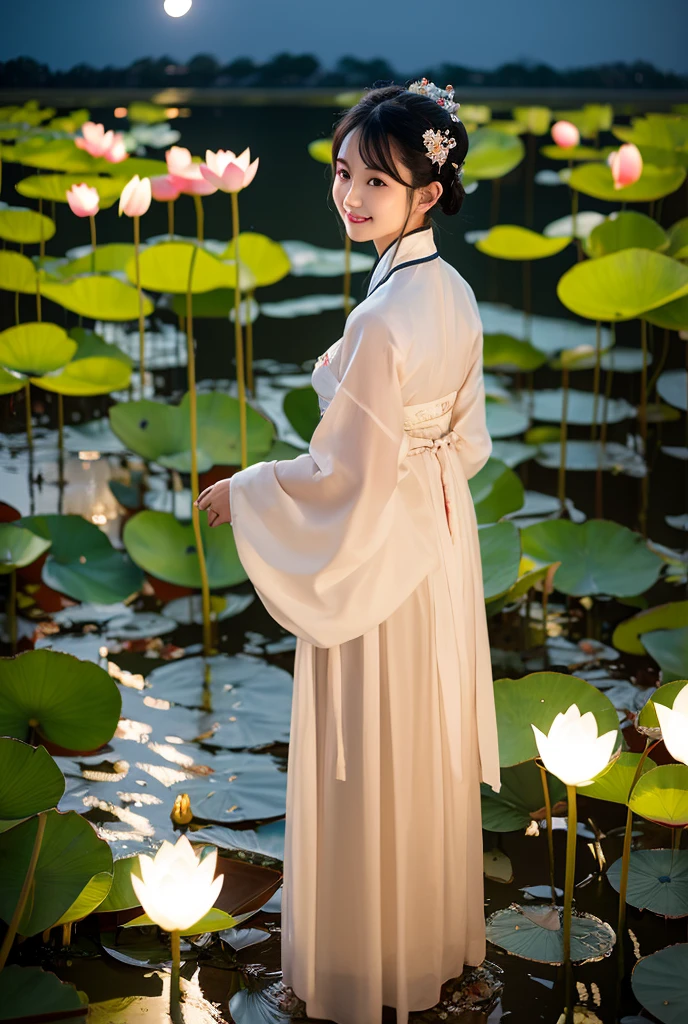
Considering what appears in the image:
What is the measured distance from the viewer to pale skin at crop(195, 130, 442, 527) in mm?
1222

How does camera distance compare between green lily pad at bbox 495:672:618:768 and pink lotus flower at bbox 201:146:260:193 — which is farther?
pink lotus flower at bbox 201:146:260:193

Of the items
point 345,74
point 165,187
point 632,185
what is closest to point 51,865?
point 165,187

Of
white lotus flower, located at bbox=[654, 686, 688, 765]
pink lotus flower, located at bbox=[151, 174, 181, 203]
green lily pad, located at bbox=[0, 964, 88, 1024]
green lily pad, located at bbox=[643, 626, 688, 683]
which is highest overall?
pink lotus flower, located at bbox=[151, 174, 181, 203]

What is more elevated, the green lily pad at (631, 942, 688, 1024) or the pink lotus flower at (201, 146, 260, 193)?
the pink lotus flower at (201, 146, 260, 193)

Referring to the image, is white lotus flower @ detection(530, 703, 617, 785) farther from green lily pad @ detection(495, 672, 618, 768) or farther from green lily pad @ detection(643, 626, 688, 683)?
green lily pad @ detection(643, 626, 688, 683)

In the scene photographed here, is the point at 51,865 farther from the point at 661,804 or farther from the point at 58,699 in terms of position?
the point at 661,804

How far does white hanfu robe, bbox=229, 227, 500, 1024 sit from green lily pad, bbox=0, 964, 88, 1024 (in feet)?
0.89

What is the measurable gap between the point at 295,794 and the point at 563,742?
13.1 inches

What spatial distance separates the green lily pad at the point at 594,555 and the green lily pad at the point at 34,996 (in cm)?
141

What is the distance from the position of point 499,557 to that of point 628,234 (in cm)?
140

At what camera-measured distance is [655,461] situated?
3.47 meters

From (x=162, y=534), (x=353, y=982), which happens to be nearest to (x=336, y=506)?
(x=353, y=982)

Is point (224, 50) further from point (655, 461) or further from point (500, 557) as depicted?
point (500, 557)

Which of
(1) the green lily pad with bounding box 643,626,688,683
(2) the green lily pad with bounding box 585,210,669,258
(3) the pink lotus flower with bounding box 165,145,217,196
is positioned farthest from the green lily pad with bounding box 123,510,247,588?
(2) the green lily pad with bounding box 585,210,669,258
